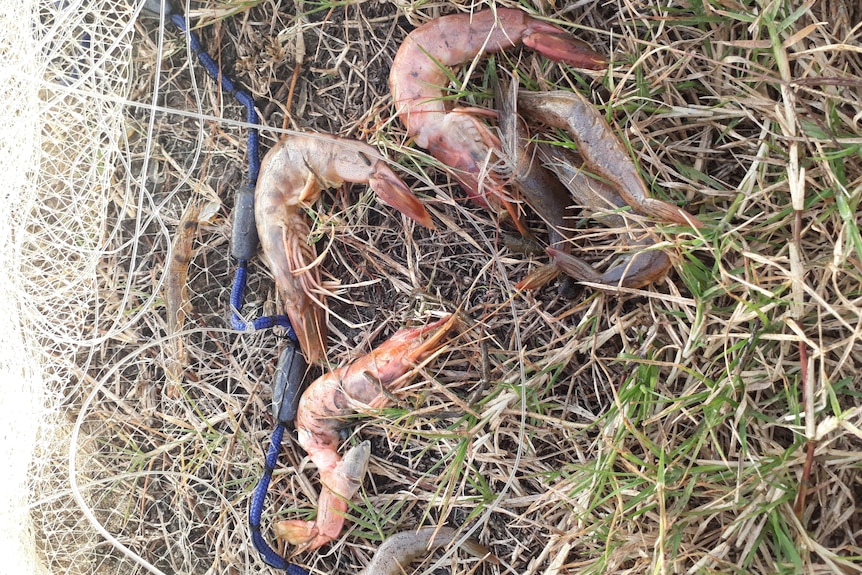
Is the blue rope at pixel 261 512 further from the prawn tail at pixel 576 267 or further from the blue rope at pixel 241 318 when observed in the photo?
the prawn tail at pixel 576 267

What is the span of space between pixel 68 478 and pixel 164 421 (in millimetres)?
540

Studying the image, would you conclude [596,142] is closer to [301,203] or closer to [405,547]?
[301,203]

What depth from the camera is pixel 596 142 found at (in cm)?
215

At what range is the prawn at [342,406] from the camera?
2.43 m

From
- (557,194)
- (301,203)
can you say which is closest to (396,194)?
(301,203)

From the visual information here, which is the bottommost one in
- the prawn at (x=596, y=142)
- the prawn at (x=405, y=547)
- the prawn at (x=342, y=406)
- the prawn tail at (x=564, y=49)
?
the prawn at (x=405, y=547)

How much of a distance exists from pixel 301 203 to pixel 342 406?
0.88m

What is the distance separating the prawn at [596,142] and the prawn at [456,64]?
0.16 meters

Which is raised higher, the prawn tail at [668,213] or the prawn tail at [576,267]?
the prawn tail at [668,213]

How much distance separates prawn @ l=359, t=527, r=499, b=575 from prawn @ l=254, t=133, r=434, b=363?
830 millimetres

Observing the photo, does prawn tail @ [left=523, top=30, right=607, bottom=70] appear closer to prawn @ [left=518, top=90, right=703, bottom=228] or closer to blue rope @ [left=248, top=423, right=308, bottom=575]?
prawn @ [left=518, top=90, right=703, bottom=228]

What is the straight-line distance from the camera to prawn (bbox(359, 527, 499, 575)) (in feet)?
8.11

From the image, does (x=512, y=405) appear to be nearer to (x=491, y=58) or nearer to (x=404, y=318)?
(x=404, y=318)

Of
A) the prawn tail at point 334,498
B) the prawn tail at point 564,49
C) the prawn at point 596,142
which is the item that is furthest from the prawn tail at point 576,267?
the prawn tail at point 334,498
